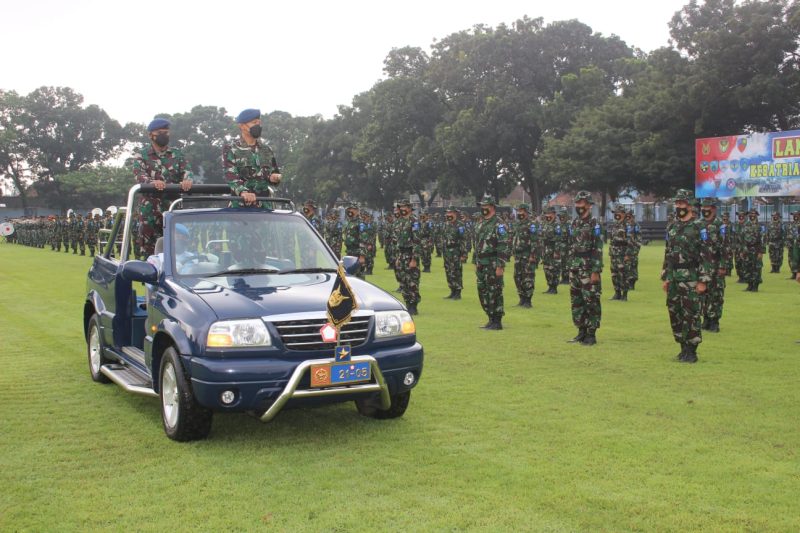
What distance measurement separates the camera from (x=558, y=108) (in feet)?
165

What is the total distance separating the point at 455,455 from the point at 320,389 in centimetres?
110

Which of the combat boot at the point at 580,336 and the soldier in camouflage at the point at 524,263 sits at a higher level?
the soldier in camouflage at the point at 524,263

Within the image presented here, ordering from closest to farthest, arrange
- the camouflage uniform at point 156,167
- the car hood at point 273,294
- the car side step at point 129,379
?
the car hood at point 273,294
the car side step at point 129,379
the camouflage uniform at point 156,167

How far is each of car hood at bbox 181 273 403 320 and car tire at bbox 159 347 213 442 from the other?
22.4 inches

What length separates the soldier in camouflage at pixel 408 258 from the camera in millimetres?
14883

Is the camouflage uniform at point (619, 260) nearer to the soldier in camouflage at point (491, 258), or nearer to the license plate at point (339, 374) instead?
the soldier in camouflage at point (491, 258)

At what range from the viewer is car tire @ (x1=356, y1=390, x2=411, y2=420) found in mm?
6453

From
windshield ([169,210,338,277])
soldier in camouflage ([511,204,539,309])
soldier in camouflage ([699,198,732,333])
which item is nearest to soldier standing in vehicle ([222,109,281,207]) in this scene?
windshield ([169,210,338,277])

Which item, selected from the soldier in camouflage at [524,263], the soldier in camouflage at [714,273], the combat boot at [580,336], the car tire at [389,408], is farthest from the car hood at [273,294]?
the soldier in camouflage at [524,263]

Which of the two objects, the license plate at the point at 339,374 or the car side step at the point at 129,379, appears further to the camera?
the car side step at the point at 129,379

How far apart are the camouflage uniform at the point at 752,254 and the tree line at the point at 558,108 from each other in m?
21.9

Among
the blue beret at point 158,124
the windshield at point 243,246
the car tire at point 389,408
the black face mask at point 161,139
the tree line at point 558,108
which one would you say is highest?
the tree line at point 558,108

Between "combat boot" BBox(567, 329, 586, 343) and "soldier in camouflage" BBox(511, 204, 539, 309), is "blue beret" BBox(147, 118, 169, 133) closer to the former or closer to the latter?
"combat boot" BBox(567, 329, 586, 343)

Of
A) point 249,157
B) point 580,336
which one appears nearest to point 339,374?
point 249,157
